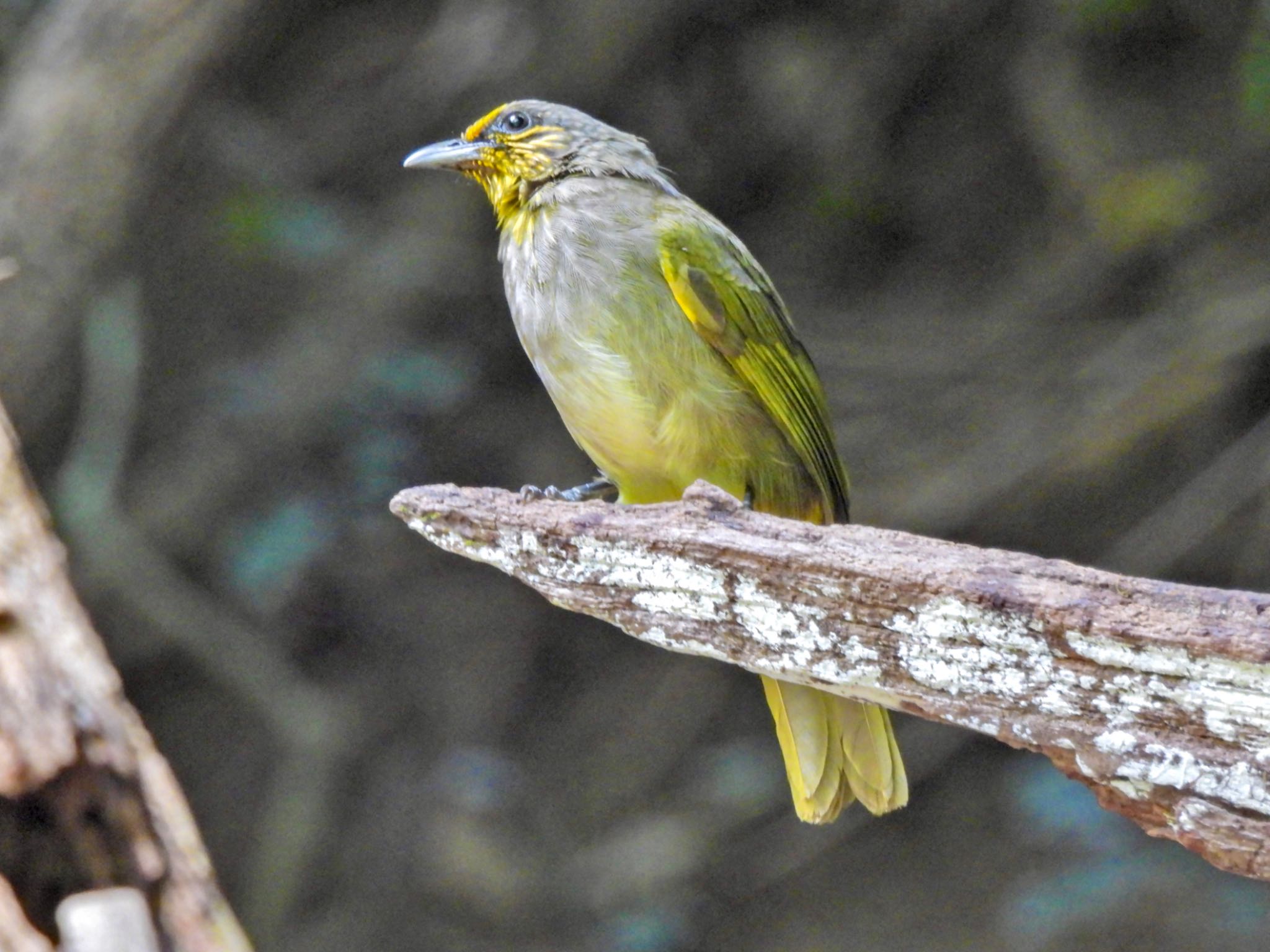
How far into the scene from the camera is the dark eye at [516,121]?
3.04 metres

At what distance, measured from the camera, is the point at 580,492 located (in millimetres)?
2971

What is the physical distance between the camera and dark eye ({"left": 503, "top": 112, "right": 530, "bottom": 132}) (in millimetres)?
3039

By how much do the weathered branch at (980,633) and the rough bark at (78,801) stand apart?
63 centimetres

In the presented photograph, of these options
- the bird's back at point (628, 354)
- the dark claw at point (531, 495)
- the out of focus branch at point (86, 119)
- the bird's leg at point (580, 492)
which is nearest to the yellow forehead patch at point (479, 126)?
the bird's back at point (628, 354)

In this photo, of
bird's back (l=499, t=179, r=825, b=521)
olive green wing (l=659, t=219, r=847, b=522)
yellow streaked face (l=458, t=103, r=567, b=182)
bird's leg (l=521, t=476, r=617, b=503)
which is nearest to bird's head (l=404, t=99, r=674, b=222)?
yellow streaked face (l=458, t=103, r=567, b=182)

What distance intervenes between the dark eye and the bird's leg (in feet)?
2.56

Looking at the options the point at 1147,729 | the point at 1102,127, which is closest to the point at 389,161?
the point at 1102,127

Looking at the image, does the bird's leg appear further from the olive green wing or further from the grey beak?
the grey beak

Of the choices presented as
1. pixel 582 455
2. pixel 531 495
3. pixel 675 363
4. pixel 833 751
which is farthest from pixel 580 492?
pixel 582 455

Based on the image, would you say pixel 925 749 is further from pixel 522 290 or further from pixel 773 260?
pixel 522 290

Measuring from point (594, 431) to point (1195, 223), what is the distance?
240 cm

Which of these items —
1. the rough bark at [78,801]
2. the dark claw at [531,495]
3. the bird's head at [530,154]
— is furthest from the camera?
the bird's head at [530,154]

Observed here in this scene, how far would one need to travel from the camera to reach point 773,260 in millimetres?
4488

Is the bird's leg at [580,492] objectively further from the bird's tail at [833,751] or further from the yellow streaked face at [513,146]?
the yellow streaked face at [513,146]
